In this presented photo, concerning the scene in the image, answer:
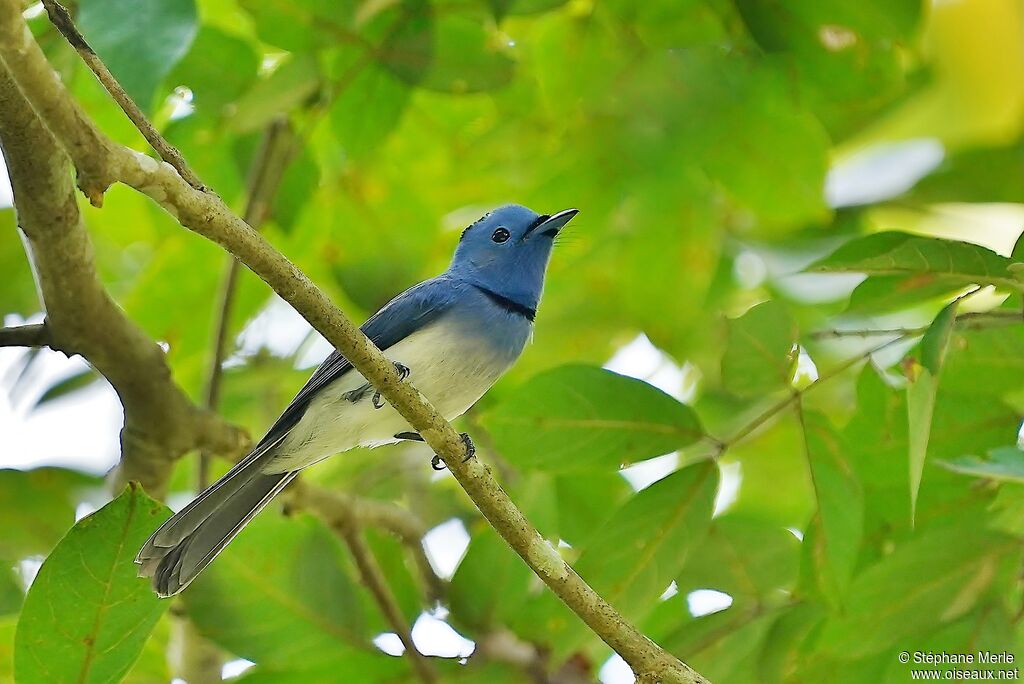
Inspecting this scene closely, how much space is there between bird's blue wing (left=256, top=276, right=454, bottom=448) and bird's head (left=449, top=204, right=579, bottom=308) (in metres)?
0.18

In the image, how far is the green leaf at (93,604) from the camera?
7.32ft

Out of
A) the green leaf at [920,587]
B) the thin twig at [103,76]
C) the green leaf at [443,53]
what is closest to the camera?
the thin twig at [103,76]

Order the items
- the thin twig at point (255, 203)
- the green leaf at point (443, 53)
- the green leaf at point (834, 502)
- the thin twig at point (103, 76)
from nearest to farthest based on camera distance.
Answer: the thin twig at point (103, 76), the green leaf at point (834, 502), the green leaf at point (443, 53), the thin twig at point (255, 203)

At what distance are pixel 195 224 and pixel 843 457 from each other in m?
1.52

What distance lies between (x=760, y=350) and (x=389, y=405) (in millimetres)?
1073

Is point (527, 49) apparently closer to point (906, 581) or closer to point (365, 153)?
point (365, 153)

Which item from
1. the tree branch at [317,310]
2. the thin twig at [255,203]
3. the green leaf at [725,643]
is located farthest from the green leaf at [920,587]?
the thin twig at [255,203]

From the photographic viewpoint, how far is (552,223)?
3656 millimetres

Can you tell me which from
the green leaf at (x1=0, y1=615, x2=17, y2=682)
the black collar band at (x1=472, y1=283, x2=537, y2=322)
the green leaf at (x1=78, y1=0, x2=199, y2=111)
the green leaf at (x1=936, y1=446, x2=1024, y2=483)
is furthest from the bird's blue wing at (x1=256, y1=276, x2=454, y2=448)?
the green leaf at (x1=936, y1=446, x2=1024, y2=483)

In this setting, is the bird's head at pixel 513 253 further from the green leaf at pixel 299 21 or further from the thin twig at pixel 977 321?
the thin twig at pixel 977 321

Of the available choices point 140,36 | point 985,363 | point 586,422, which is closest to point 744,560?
point 586,422

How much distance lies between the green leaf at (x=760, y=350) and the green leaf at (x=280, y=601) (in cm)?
114

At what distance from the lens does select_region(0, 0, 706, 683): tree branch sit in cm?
190

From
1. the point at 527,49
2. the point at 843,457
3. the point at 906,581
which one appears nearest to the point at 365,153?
the point at 527,49
